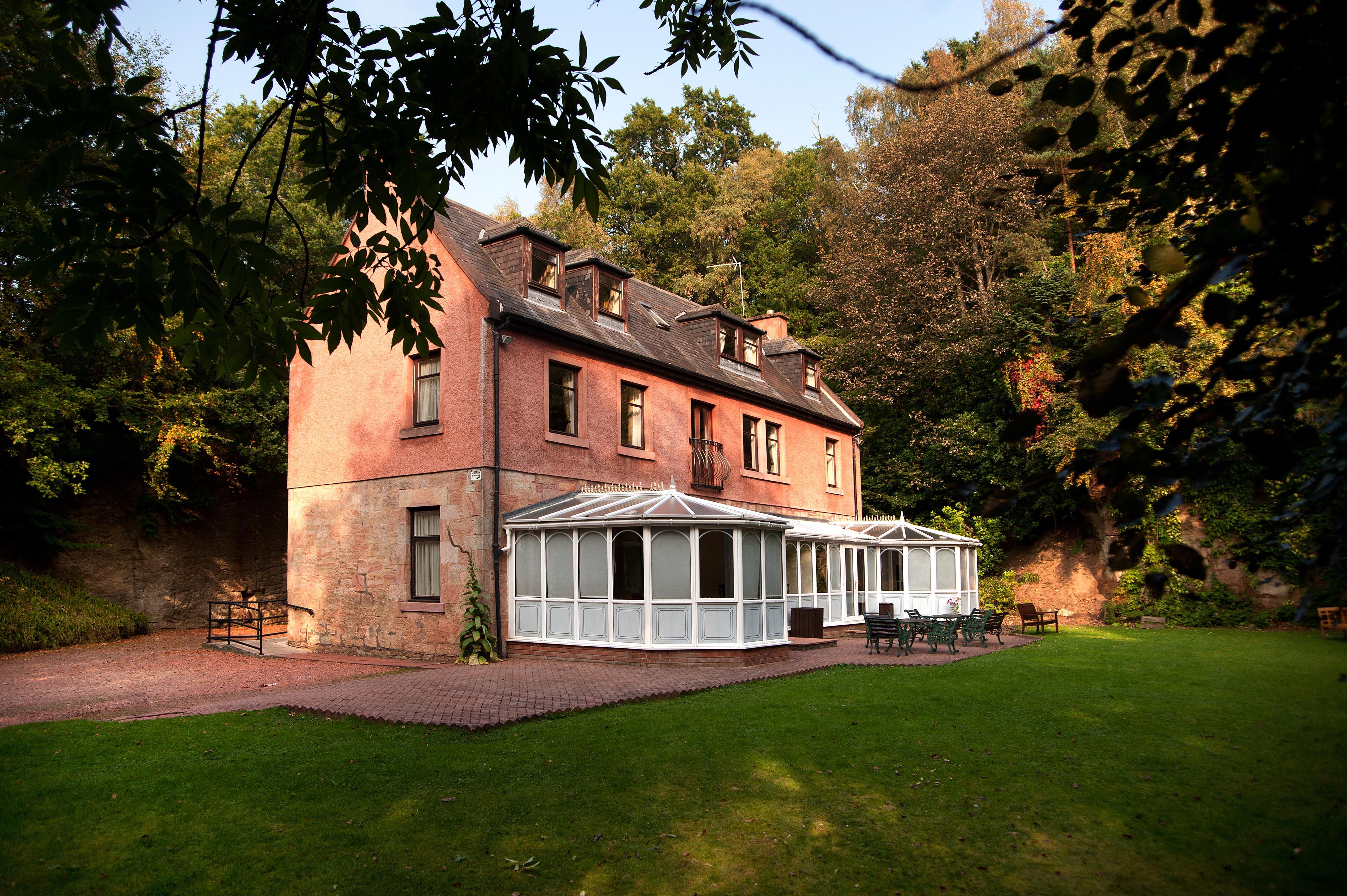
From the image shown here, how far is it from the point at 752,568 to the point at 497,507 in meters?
4.98

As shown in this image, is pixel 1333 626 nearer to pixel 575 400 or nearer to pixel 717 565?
pixel 717 565

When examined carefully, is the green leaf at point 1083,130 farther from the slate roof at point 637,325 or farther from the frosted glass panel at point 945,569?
the frosted glass panel at point 945,569

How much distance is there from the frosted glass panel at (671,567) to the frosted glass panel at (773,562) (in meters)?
1.69

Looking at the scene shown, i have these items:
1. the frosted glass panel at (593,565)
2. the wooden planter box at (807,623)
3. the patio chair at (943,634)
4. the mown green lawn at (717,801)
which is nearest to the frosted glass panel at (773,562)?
the frosted glass panel at (593,565)

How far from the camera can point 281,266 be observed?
26.0m

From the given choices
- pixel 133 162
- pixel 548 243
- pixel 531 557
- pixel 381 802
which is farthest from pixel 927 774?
pixel 548 243

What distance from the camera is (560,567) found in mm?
16094

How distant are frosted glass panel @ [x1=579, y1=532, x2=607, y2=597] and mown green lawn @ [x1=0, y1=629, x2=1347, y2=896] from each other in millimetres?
5877

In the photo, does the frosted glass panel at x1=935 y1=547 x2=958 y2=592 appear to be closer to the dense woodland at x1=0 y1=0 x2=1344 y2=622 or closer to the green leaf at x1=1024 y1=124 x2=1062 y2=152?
the dense woodland at x1=0 y1=0 x2=1344 y2=622

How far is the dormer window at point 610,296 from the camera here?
792 inches

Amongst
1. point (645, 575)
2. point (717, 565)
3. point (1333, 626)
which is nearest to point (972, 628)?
point (717, 565)

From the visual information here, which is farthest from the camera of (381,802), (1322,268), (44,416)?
(44,416)

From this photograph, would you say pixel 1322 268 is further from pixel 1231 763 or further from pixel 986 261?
pixel 986 261

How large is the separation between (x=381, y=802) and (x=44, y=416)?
56.5ft
